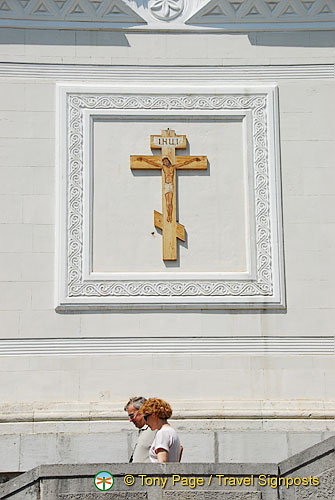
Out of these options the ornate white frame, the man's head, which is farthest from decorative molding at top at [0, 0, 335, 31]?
the man's head

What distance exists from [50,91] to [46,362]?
339cm

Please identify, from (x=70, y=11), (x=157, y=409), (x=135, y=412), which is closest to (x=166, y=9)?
(x=70, y=11)

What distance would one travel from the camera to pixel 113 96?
503 inches

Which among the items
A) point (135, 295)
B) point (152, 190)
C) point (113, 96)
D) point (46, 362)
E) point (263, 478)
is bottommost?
point (263, 478)

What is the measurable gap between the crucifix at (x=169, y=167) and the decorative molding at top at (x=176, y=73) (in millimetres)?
757

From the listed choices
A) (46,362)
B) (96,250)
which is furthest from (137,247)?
(46,362)

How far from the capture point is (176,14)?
13.1 meters

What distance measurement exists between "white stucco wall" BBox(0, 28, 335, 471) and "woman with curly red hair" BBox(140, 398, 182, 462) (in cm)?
270

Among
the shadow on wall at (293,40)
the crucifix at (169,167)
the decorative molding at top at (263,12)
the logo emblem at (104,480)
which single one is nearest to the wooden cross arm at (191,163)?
the crucifix at (169,167)

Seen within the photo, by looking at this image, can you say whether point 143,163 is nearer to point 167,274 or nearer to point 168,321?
point 167,274

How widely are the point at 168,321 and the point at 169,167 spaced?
192cm

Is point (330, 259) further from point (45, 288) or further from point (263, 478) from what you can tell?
point (263, 478)

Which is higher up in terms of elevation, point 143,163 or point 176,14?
point 176,14

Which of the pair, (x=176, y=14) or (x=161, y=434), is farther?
(x=176, y=14)
